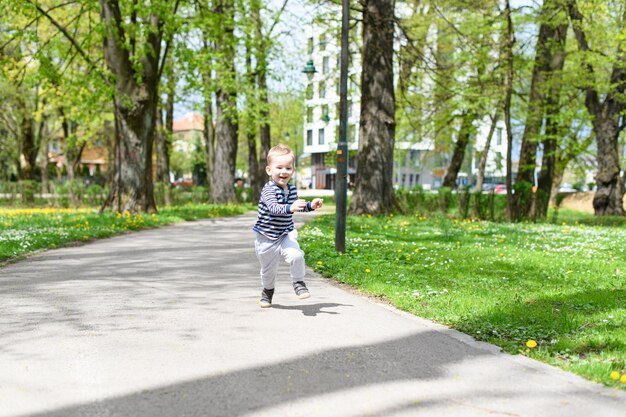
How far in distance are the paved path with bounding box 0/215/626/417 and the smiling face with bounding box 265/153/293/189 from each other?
1.35 meters

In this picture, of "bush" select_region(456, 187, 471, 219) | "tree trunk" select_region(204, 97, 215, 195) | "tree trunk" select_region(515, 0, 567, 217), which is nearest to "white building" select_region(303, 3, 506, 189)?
"bush" select_region(456, 187, 471, 219)

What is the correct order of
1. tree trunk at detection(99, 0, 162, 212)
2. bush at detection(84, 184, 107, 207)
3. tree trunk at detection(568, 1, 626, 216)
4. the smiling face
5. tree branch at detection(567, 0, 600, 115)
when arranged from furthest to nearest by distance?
1. bush at detection(84, 184, 107, 207)
2. tree trunk at detection(568, 1, 626, 216)
3. tree branch at detection(567, 0, 600, 115)
4. tree trunk at detection(99, 0, 162, 212)
5. the smiling face

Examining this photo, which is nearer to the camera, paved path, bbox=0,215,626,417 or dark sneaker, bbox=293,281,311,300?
paved path, bbox=0,215,626,417

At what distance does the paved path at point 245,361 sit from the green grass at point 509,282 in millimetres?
317

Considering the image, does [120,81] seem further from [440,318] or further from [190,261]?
[440,318]

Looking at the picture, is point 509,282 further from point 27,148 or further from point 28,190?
point 27,148

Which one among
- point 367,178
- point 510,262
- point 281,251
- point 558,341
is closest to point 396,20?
point 367,178

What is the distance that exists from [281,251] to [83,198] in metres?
22.8

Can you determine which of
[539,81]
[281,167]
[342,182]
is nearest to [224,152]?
[539,81]

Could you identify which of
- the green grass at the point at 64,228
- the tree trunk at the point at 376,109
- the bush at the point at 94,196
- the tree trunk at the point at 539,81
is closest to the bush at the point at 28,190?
the bush at the point at 94,196

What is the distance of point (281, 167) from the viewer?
5789mm

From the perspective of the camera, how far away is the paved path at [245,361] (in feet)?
11.2

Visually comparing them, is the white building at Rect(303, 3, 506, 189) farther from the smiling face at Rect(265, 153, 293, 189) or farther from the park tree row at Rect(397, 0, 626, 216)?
the smiling face at Rect(265, 153, 293, 189)

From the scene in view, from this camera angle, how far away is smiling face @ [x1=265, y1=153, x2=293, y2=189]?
5781mm
